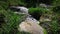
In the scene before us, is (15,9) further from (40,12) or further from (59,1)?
(59,1)

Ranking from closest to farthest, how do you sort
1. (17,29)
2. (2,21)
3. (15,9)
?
1. (17,29)
2. (2,21)
3. (15,9)

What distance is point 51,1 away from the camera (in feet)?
54.7

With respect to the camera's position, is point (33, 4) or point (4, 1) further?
point (33, 4)

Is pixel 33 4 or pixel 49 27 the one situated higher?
pixel 49 27

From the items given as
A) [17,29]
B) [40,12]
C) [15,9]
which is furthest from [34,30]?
[15,9]

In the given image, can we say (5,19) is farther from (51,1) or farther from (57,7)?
(51,1)

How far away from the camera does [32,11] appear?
12.9 m

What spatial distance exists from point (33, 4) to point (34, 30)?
8.16 meters

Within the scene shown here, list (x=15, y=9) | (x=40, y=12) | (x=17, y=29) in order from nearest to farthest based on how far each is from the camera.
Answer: (x=17, y=29), (x=40, y=12), (x=15, y=9)

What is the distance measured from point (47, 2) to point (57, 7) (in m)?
3.61

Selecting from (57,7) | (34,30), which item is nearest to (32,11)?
(57,7)

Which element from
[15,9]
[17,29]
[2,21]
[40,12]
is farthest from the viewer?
[15,9]

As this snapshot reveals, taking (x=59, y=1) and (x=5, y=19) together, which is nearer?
(x=5, y=19)

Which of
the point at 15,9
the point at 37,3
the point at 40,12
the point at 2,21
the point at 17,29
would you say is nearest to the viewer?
the point at 17,29
